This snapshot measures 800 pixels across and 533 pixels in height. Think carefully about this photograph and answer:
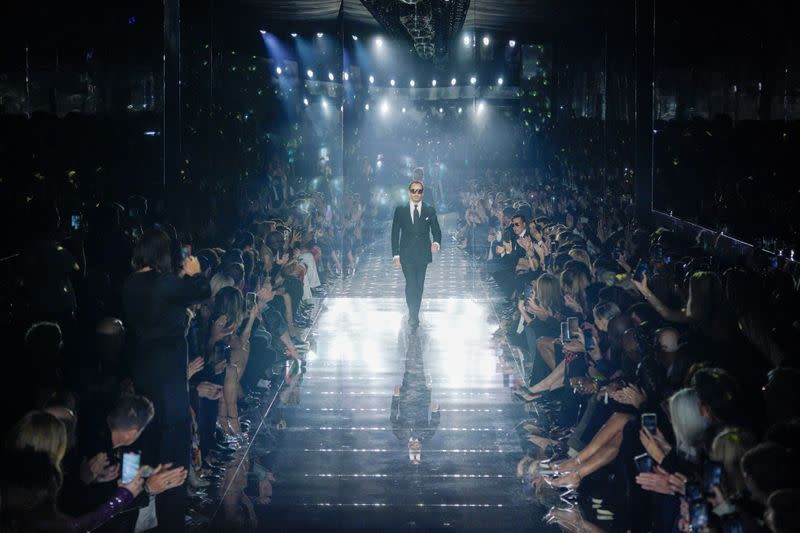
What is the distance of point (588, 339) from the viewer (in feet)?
22.6

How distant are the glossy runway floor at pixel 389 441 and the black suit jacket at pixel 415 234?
0.92 meters

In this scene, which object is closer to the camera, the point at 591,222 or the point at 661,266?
the point at 661,266

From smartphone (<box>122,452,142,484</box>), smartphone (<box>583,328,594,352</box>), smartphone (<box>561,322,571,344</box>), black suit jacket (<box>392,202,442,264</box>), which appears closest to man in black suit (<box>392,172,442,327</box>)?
black suit jacket (<box>392,202,442,264</box>)

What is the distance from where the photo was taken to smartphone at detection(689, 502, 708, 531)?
3.95 meters

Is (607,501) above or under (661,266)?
under

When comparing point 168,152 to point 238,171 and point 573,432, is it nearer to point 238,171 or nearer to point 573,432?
point 238,171

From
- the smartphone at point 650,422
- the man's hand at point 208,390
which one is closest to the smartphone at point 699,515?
the smartphone at point 650,422

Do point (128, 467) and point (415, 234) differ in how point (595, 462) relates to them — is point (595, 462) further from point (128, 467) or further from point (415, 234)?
point (415, 234)

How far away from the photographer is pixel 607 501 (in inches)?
223

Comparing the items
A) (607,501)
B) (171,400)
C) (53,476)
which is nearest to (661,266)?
(607,501)

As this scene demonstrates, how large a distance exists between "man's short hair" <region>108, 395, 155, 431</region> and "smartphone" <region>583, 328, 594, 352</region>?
3409 mm

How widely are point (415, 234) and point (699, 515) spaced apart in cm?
780

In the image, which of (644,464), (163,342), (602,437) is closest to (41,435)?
(163,342)

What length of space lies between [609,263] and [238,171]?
32.8ft
